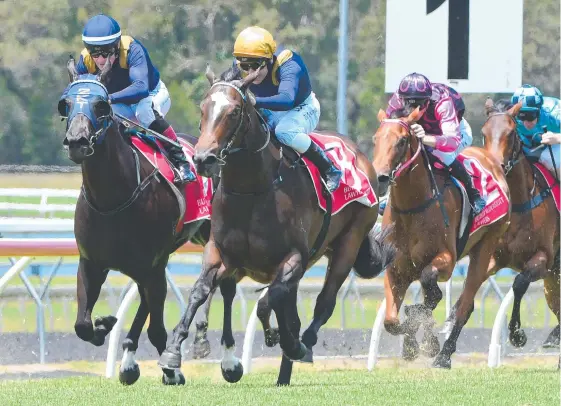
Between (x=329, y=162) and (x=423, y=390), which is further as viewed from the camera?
(x=329, y=162)

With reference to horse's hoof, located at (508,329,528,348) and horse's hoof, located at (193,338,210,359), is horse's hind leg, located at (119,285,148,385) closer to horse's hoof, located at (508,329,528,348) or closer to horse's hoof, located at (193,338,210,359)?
horse's hoof, located at (193,338,210,359)

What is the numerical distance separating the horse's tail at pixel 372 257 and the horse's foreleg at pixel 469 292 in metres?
0.81

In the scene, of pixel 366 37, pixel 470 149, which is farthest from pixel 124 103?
pixel 366 37

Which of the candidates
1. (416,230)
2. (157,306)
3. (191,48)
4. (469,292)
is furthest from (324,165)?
(191,48)

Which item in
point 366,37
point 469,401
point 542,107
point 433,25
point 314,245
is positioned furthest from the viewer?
point 366,37

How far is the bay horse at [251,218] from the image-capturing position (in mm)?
7469

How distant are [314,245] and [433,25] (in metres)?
2.38

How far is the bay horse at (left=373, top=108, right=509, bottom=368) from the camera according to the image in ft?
31.1

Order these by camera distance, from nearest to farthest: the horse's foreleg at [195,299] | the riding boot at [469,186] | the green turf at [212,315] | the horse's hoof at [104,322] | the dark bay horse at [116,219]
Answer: the horse's foreleg at [195,299] < the dark bay horse at [116,219] < the horse's hoof at [104,322] < the riding boot at [469,186] < the green turf at [212,315]

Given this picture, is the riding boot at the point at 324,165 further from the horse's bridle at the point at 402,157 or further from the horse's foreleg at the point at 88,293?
the horse's foreleg at the point at 88,293

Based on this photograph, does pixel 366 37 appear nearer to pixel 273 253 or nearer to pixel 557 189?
pixel 557 189

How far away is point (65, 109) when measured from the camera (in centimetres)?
773

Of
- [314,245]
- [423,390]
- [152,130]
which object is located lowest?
[423,390]

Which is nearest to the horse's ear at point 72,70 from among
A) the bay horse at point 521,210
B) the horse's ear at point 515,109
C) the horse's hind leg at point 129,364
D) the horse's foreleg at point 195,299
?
the horse's foreleg at point 195,299
